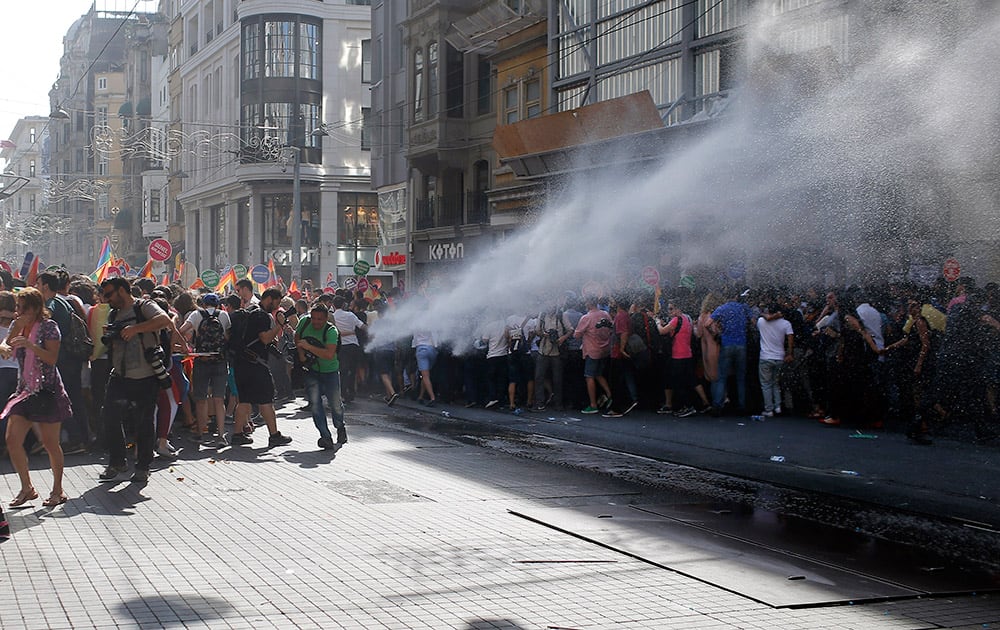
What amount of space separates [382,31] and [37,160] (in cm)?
9319

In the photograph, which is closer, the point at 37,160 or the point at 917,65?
the point at 917,65

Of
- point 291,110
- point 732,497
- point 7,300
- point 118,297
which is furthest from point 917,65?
point 291,110

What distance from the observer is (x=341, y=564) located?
6641mm

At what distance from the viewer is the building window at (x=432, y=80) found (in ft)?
116

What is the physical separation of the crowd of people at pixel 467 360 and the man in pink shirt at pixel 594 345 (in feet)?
0.10

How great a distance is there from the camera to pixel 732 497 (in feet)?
31.2

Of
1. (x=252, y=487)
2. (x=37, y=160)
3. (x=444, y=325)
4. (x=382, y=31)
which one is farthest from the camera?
(x=37, y=160)

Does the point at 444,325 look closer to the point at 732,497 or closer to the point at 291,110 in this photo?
the point at 732,497

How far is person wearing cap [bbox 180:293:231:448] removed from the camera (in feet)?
40.4

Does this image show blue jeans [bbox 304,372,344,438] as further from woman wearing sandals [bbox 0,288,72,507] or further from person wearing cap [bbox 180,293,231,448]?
woman wearing sandals [bbox 0,288,72,507]

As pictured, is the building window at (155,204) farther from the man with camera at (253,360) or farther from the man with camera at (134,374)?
the man with camera at (134,374)

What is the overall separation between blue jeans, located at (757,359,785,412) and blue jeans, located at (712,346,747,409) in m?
0.31

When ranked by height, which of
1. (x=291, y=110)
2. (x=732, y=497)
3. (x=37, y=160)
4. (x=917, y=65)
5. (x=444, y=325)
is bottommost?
(x=732, y=497)

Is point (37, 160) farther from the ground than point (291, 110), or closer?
farther from the ground
